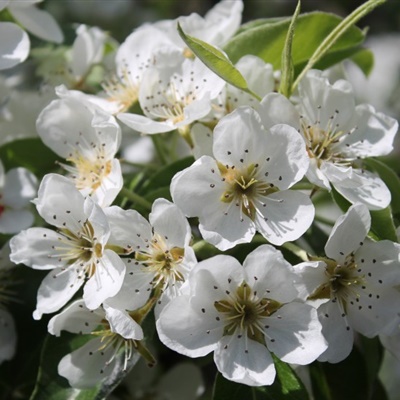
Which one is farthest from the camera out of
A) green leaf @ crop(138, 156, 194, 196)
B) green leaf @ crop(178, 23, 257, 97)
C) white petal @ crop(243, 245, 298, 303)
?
green leaf @ crop(138, 156, 194, 196)

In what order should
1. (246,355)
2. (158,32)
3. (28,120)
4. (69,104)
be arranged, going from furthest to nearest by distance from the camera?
1. (28,120)
2. (158,32)
3. (69,104)
4. (246,355)

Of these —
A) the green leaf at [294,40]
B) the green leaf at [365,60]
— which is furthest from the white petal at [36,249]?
the green leaf at [365,60]

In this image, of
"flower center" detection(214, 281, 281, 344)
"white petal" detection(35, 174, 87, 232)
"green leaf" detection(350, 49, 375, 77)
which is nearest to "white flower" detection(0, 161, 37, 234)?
A: "white petal" detection(35, 174, 87, 232)

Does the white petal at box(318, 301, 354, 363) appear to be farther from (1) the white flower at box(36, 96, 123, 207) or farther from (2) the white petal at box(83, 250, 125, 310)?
(1) the white flower at box(36, 96, 123, 207)

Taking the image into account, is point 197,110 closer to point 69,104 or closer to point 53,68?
point 69,104

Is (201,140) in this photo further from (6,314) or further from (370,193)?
(6,314)

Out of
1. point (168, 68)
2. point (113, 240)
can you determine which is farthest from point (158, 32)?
point (113, 240)

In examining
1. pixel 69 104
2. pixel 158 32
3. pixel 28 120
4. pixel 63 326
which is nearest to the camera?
pixel 63 326
